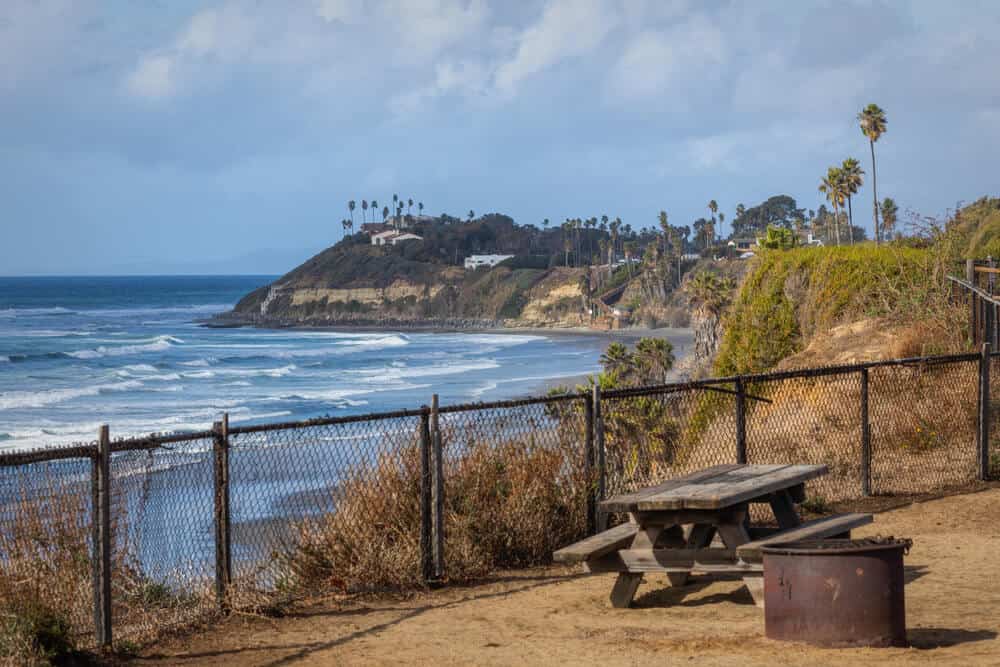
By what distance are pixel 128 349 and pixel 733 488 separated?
83933mm

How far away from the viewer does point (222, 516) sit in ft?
27.1

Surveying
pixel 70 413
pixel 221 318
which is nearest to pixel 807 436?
pixel 70 413

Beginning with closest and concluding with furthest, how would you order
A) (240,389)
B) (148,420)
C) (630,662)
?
(630,662), (148,420), (240,389)

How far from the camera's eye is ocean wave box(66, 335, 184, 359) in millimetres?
80912

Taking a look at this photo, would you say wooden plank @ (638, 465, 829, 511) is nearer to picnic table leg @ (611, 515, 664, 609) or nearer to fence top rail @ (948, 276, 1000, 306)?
picnic table leg @ (611, 515, 664, 609)

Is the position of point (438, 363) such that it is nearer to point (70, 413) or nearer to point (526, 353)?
point (526, 353)

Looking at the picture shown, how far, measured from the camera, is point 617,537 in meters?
8.50

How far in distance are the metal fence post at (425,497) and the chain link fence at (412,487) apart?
2 cm

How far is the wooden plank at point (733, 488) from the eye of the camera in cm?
790

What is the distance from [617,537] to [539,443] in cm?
211

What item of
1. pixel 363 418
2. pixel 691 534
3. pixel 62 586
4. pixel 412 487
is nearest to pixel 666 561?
pixel 691 534

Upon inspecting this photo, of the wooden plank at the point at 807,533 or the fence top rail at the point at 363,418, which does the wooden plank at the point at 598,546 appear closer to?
the wooden plank at the point at 807,533

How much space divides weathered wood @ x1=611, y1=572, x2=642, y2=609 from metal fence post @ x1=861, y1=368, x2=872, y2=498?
201 inches

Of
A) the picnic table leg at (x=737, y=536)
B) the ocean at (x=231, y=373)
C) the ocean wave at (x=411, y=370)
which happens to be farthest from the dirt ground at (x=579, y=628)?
the ocean wave at (x=411, y=370)
